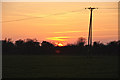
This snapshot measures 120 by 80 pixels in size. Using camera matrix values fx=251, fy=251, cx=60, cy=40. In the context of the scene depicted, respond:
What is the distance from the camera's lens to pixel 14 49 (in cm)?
6469

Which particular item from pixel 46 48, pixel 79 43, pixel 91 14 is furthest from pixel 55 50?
pixel 91 14

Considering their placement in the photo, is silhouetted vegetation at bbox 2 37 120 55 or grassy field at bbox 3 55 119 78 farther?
silhouetted vegetation at bbox 2 37 120 55

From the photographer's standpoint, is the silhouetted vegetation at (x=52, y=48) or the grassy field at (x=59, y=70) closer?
the grassy field at (x=59, y=70)

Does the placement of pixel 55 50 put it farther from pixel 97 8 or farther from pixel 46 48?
pixel 97 8

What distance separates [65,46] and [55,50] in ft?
13.1

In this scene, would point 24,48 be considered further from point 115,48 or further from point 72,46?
point 115,48

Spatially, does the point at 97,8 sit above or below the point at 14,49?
above

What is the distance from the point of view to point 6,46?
6581cm

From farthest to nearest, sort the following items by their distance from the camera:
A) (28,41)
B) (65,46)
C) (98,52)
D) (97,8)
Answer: (28,41) → (65,46) → (98,52) → (97,8)

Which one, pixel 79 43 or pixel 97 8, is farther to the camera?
pixel 79 43

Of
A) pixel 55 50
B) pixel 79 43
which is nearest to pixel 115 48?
pixel 79 43

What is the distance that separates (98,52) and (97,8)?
1005 inches

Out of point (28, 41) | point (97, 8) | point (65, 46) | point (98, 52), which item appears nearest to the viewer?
point (97, 8)

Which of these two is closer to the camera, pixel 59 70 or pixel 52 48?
pixel 59 70
